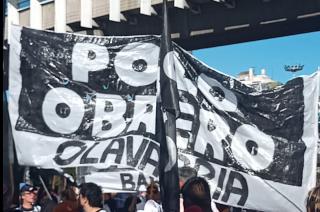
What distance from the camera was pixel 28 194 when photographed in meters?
7.34

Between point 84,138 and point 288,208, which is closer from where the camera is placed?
point 84,138

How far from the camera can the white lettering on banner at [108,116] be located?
224 inches

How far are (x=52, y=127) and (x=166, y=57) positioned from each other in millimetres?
1233

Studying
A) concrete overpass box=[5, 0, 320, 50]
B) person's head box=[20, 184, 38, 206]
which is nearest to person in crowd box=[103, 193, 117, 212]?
person's head box=[20, 184, 38, 206]

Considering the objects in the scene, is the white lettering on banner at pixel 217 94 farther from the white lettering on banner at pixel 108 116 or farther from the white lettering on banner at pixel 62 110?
the white lettering on banner at pixel 62 110

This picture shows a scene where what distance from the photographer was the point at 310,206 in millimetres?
4707

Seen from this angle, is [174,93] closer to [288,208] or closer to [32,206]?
[288,208]

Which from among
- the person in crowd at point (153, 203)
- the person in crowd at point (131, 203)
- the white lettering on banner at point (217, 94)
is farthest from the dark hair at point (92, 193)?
the person in crowd at point (131, 203)

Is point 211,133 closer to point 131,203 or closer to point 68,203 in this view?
point 68,203

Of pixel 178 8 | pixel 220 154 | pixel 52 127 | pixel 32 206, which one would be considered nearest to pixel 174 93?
pixel 220 154

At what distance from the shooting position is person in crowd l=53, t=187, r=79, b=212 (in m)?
7.36

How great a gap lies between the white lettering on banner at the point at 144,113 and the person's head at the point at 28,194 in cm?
199

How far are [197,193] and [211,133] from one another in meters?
0.86

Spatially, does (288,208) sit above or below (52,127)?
below
